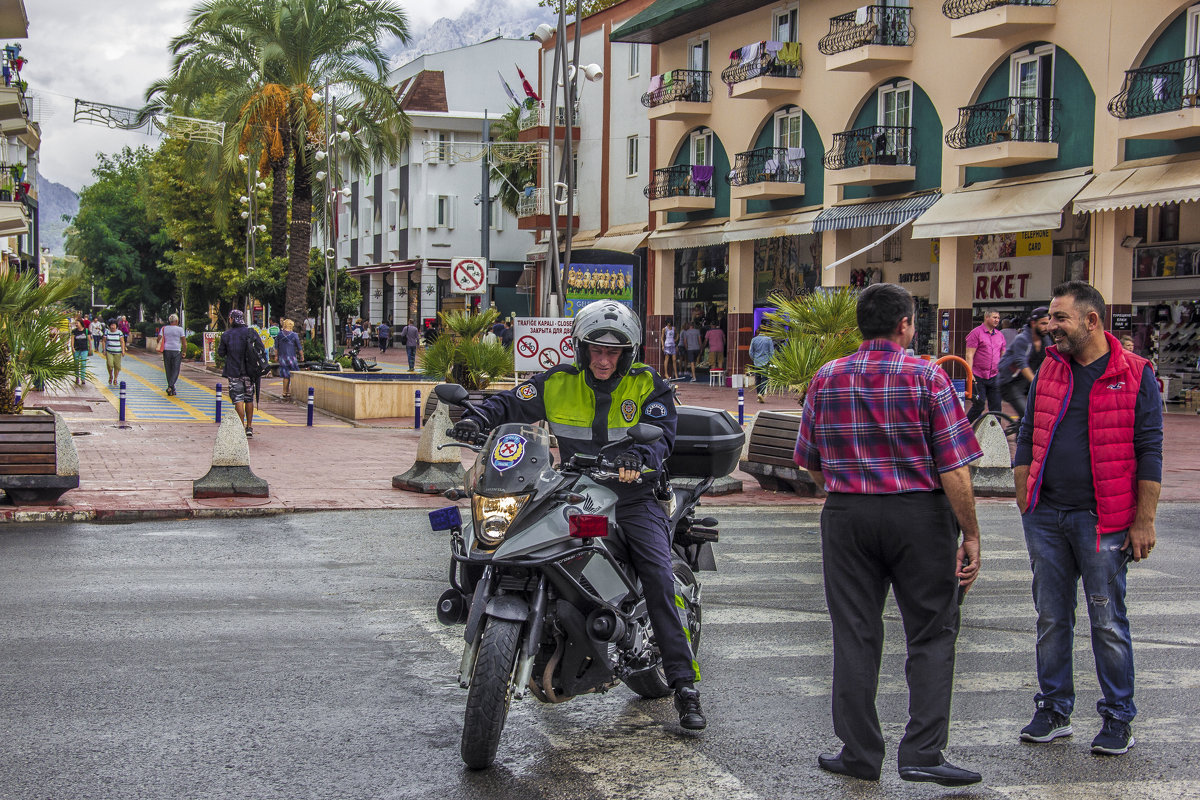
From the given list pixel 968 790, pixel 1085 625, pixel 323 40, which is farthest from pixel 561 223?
pixel 968 790

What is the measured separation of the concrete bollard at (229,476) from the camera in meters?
12.4

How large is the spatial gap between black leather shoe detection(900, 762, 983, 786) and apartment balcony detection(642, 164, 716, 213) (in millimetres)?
33118

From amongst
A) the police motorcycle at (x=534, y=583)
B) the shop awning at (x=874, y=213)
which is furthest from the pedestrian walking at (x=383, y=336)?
the police motorcycle at (x=534, y=583)

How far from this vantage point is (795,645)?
6645 millimetres

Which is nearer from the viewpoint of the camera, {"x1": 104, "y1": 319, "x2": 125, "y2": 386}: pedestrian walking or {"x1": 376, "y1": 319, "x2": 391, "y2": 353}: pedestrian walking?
{"x1": 104, "y1": 319, "x2": 125, "y2": 386}: pedestrian walking

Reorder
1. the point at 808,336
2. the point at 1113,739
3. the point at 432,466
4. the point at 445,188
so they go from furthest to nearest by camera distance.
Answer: the point at 445,188, the point at 808,336, the point at 432,466, the point at 1113,739

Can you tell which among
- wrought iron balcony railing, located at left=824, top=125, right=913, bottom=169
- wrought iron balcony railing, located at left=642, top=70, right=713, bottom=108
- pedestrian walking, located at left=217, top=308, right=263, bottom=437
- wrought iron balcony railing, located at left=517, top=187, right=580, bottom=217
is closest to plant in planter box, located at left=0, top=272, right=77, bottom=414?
pedestrian walking, located at left=217, top=308, right=263, bottom=437

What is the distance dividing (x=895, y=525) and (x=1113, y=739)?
139 centimetres

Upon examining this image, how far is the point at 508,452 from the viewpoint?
15.2 ft

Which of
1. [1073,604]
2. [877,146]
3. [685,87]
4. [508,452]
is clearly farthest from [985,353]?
[685,87]

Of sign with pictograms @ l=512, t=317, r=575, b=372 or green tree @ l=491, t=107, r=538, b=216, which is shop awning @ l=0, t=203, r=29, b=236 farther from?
green tree @ l=491, t=107, r=538, b=216

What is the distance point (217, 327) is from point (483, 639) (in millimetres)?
53327

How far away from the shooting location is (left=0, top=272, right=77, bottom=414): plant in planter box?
11.6m

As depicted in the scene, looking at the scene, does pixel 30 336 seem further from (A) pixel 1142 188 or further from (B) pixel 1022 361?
(A) pixel 1142 188
